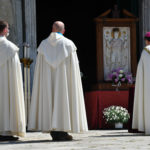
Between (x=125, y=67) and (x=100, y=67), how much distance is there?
0.69m

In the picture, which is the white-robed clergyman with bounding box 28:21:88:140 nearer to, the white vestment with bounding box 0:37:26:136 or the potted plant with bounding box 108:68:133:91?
the white vestment with bounding box 0:37:26:136

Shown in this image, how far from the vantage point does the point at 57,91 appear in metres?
7.33

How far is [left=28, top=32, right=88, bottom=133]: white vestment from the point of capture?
7.26 metres

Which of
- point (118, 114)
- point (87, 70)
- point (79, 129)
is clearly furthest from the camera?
point (87, 70)

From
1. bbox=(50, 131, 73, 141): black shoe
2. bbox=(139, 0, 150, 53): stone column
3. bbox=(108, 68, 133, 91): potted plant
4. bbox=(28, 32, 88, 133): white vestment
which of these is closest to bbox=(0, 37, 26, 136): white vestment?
bbox=(28, 32, 88, 133): white vestment

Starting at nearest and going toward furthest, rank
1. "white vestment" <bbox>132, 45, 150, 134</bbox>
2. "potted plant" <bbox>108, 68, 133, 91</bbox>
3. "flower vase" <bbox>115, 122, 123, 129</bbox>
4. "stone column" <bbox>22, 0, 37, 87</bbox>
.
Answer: "white vestment" <bbox>132, 45, 150, 134</bbox> → "flower vase" <bbox>115, 122, 123, 129</bbox> → "stone column" <bbox>22, 0, 37, 87</bbox> → "potted plant" <bbox>108, 68, 133, 91</bbox>

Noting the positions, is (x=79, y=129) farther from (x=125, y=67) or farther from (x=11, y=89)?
(x=125, y=67)

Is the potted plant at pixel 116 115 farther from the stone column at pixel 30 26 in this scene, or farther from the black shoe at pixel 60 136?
the black shoe at pixel 60 136

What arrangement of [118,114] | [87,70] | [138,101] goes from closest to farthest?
[138,101] → [118,114] → [87,70]

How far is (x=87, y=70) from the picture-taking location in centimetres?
1558

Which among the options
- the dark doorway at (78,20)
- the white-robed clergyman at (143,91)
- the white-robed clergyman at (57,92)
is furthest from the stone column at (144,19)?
the white-robed clergyman at (57,92)

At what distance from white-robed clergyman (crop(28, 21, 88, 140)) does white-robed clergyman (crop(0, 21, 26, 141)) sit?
20 cm

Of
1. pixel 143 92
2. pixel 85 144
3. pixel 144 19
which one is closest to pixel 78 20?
pixel 144 19

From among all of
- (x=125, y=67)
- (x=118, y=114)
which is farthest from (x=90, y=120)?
(x=125, y=67)
